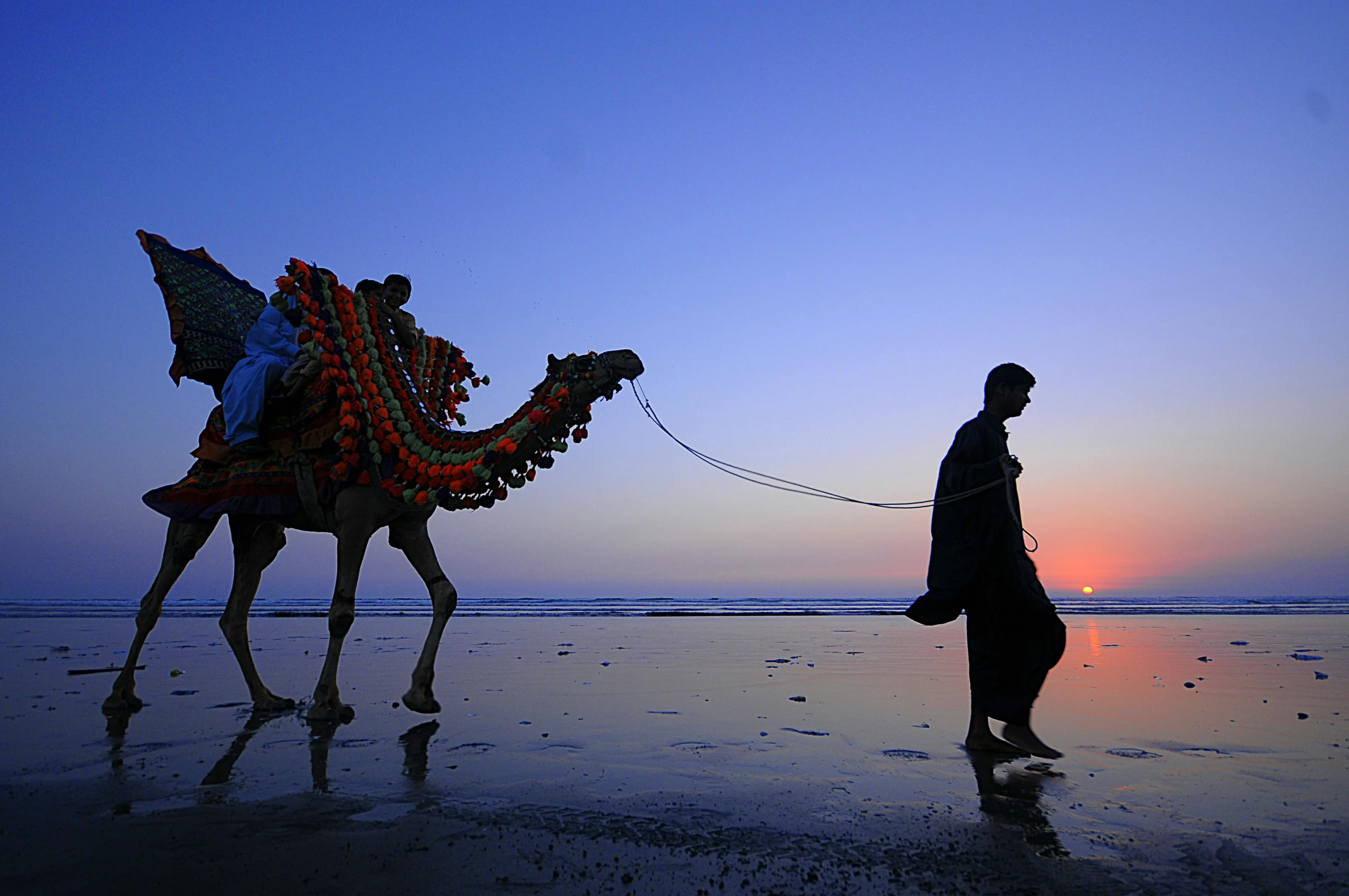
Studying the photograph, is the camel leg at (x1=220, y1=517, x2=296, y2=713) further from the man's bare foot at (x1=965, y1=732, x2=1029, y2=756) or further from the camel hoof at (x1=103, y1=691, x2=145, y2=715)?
the man's bare foot at (x1=965, y1=732, x2=1029, y2=756)

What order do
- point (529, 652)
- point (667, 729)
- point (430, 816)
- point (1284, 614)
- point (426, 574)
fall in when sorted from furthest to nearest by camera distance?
point (1284, 614) < point (529, 652) < point (426, 574) < point (667, 729) < point (430, 816)

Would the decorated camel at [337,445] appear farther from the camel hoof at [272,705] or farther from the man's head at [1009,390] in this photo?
the man's head at [1009,390]

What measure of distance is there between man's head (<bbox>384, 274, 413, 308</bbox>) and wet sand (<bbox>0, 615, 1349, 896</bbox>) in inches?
134

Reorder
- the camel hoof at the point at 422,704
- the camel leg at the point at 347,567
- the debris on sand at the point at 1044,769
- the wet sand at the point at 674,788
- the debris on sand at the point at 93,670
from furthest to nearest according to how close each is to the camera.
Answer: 1. the debris on sand at the point at 93,670
2. the camel leg at the point at 347,567
3. the camel hoof at the point at 422,704
4. the debris on sand at the point at 1044,769
5. the wet sand at the point at 674,788

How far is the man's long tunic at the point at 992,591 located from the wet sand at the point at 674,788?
0.49 m

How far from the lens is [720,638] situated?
610 inches

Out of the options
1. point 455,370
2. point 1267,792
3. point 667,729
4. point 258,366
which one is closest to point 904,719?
point 667,729

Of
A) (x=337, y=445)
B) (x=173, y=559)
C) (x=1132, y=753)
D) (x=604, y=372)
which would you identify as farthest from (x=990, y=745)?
(x=173, y=559)

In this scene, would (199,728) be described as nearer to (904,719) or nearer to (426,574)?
(426,574)

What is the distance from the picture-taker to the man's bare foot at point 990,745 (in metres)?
4.99

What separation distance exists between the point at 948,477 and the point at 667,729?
265 cm

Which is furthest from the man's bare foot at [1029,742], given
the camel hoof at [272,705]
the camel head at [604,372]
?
the camel hoof at [272,705]

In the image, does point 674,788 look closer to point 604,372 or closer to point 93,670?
point 604,372

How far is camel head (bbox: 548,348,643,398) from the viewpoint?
17.5ft
